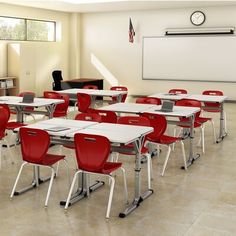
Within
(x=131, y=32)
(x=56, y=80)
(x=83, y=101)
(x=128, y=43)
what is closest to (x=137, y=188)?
(x=83, y=101)

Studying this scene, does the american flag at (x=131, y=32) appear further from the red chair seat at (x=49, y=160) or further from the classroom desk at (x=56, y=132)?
the red chair seat at (x=49, y=160)

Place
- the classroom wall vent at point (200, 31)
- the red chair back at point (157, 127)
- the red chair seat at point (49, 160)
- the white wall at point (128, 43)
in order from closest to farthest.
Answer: the red chair seat at point (49, 160), the red chair back at point (157, 127), the classroom wall vent at point (200, 31), the white wall at point (128, 43)

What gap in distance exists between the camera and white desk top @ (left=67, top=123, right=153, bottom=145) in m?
4.58

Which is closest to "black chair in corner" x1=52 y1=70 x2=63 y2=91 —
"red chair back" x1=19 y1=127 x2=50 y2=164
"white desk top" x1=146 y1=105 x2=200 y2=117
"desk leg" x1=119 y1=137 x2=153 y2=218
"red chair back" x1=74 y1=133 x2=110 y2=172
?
"white desk top" x1=146 y1=105 x2=200 y2=117

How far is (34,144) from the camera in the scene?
4801 millimetres

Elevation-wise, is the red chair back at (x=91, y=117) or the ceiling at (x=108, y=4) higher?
the ceiling at (x=108, y=4)

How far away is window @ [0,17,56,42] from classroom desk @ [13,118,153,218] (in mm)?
8704

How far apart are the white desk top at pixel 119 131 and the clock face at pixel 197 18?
967 cm

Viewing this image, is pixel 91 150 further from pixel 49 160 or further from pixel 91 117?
pixel 91 117

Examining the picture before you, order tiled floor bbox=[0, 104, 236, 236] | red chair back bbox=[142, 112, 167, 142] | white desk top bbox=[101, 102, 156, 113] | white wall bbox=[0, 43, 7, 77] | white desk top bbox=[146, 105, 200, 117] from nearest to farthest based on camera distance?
tiled floor bbox=[0, 104, 236, 236] < red chair back bbox=[142, 112, 167, 142] < white desk top bbox=[146, 105, 200, 117] < white desk top bbox=[101, 102, 156, 113] < white wall bbox=[0, 43, 7, 77]

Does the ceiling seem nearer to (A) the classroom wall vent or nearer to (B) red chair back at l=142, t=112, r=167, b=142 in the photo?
(A) the classroom wall vent

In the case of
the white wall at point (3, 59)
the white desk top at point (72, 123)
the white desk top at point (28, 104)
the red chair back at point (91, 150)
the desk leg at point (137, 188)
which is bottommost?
the desk leg at point (137, 188)

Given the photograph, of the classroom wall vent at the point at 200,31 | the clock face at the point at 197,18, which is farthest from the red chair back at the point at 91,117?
the clock face at the point at 197,18

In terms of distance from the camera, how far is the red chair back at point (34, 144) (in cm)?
473
